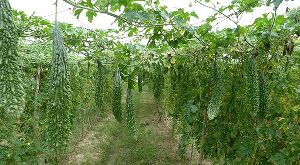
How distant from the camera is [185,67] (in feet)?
21.1

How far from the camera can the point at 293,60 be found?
215 inches

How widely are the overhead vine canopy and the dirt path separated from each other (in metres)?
3.86

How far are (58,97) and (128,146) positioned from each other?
10.2 metres

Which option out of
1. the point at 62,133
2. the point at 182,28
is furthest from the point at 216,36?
the point at 62,133

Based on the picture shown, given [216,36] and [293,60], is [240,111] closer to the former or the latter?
[293,60]

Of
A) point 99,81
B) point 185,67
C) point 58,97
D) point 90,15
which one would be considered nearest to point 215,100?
point 99,81

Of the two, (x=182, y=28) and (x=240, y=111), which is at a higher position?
(x=182, y=28)

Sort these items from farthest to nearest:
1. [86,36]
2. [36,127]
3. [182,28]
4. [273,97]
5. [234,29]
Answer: [36,127] → [273,97] → [86,36] → [234,29] → [182,28]

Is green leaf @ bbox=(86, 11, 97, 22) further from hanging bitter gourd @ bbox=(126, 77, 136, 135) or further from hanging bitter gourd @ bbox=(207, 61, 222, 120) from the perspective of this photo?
hanging bitter gourd @ bbox=(207, 61, 222, 120)

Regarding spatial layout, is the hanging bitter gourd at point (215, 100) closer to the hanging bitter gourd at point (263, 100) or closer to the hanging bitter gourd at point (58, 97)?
the hanging bitter gourd at point (263, 100)

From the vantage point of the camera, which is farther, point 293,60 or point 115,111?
point 293,60

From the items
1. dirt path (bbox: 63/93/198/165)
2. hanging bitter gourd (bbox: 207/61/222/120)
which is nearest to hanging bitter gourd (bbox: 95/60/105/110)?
hanging bitter gourd (bbox: 207/61/222/120)

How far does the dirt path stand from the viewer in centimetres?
1102

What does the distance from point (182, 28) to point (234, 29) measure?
0.67 meters
